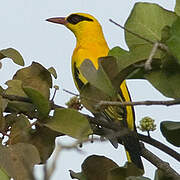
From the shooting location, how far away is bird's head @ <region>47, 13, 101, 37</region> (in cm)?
422

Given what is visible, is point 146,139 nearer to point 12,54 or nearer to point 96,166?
point 96,166

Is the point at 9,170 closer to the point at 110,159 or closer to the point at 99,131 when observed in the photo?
the point at 110,159

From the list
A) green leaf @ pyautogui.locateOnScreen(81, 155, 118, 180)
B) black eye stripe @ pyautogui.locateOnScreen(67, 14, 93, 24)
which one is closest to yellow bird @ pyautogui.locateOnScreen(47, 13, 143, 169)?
black eye stripe @ pyautogui.locateOnScreen(67, 14, 93, 24)

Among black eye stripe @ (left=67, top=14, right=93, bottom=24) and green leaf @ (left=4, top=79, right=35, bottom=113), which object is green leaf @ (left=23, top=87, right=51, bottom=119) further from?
black eye stripe @ (left=67, top=14, right=93, bottom=24)

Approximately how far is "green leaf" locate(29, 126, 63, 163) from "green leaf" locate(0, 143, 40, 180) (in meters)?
0.08

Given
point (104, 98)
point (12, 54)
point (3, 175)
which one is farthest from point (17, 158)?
point (12, 54)

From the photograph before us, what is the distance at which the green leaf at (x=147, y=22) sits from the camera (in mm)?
1414

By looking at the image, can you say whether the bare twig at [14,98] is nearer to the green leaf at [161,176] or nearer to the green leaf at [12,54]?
the green leaf at [12,54]

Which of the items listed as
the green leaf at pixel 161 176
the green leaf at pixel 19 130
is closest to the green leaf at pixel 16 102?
the green leaf at pixel 19 130

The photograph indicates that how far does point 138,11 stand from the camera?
4.81 ft

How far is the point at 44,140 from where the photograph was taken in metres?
1.44

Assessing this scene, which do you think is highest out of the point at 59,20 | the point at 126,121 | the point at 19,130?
the point at 59,20

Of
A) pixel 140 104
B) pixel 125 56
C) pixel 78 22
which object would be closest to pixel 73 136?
pixel 125 56

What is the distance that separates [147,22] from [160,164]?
39 centimetres
